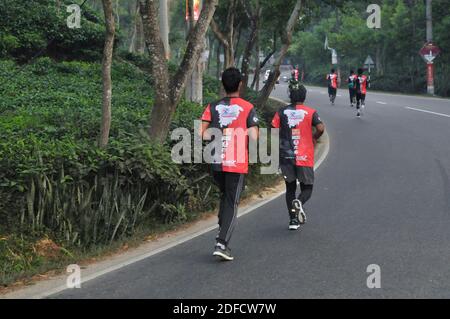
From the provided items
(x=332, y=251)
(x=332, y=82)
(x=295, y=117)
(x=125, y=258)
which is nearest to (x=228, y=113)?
(x=295, y=117)

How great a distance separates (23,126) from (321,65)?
68026mm

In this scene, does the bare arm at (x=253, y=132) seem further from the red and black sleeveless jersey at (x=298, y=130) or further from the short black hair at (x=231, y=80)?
A: the red and black sleeveless jersey at (x=298, y=130)

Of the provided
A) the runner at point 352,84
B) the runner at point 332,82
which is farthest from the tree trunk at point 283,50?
the runner at point 332,82

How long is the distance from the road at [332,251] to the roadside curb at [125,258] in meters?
0.16

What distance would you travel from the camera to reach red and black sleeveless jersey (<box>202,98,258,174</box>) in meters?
7.23

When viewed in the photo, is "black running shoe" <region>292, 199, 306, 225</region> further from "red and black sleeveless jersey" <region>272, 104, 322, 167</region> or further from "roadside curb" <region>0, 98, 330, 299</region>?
"roadside curb" <region>0, 98, 330, 299</region>

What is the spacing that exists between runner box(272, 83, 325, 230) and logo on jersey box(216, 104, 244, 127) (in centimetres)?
163

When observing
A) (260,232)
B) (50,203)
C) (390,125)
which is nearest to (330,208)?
(260,232)

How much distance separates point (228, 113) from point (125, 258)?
6.79 ft

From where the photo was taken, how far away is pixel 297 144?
28.8ft

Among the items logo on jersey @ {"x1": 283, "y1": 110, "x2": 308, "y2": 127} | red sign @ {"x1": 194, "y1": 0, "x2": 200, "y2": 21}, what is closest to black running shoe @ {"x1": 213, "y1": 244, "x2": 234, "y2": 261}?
logo on jersey @ {"x1": 283, "y1": 110, "x2": 308, "y2": 127}

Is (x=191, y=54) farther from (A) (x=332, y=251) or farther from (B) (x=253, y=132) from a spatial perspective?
(A) (x=332, y=251)

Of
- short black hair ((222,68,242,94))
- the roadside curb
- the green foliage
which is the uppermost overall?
the green foliage

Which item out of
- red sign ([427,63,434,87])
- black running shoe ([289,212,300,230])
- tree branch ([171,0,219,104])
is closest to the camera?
black running shoe ([289,212,300,230])
